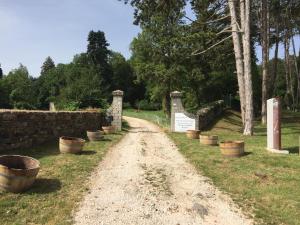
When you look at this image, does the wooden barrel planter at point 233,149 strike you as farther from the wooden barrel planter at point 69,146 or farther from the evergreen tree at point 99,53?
the evergreen tree at point 99,53

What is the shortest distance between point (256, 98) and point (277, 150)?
97.6ft

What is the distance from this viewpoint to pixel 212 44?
25406 millimetres

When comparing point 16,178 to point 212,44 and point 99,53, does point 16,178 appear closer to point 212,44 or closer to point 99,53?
point 212,44

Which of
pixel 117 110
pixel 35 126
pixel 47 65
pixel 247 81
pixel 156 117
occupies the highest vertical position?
pixel 47 65

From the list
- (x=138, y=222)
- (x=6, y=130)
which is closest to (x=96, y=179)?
(x=138, y=222)

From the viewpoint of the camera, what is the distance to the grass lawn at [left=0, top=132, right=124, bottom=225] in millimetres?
6848

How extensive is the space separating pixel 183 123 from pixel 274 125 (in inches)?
400

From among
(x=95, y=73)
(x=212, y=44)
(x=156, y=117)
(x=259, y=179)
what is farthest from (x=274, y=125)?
(x=95, y=73)

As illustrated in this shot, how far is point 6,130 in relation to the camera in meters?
12.5

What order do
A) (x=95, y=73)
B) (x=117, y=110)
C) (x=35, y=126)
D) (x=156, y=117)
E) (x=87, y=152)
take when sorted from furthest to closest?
(x=95, y=73) < (x=156, y=117) < (x=117, y=110) < (x=35, y=126) < (x=87, y=152)

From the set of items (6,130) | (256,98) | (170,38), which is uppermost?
(170,38)

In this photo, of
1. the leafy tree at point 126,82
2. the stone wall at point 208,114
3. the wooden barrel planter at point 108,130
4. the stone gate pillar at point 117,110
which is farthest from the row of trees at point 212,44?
the leafy tree at point 126,82

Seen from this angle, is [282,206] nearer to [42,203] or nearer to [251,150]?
[42,203]

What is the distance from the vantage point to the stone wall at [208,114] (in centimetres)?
2600
